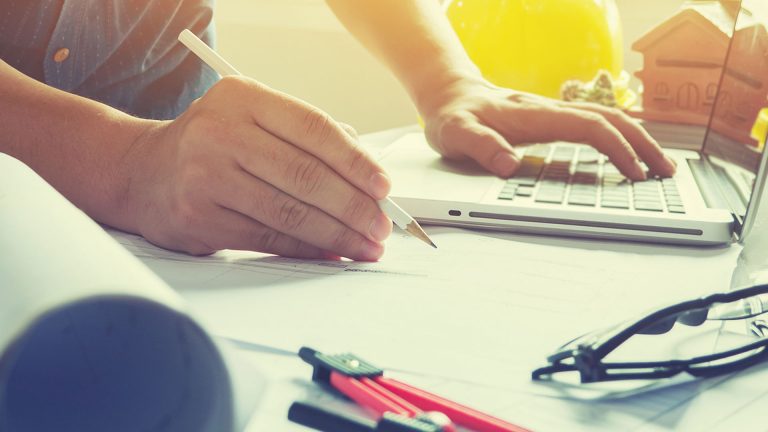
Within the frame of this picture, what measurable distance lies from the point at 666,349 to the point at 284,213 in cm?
26

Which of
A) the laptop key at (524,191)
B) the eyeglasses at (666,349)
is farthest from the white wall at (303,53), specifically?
the eyeglasses at (666,349)

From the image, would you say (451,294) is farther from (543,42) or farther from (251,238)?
(543,42)

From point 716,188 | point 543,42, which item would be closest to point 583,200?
point 716,188

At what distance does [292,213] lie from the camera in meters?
0.52

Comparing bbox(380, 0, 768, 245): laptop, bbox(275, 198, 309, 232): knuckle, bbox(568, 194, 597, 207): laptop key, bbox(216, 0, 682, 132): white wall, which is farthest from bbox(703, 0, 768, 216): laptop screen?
bbox(216, 0, 682, 132): white wall

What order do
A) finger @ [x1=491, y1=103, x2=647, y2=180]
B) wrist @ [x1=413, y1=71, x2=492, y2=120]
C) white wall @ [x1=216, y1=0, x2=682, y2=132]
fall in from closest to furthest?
finger @ [x1=491, y1=103, x2=647, y2=180], wrist @ [x1=413, y1=71, x2=492, y2=120], white wall @ [x1=216, y1=0, x2=682, y2=132]

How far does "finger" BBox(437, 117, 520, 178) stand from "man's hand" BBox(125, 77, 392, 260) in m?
0.23

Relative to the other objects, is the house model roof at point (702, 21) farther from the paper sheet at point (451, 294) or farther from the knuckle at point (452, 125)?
the paper sheet at point (451, 294)

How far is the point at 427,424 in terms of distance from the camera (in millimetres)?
270

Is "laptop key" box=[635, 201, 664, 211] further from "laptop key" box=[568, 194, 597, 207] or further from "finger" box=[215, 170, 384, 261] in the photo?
"finger" box=[215, 170, 384, 261]

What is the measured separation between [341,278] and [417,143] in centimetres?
44

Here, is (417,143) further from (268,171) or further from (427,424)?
(427,424)

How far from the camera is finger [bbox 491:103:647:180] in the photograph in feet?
2.37

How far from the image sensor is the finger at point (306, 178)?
505 mm
